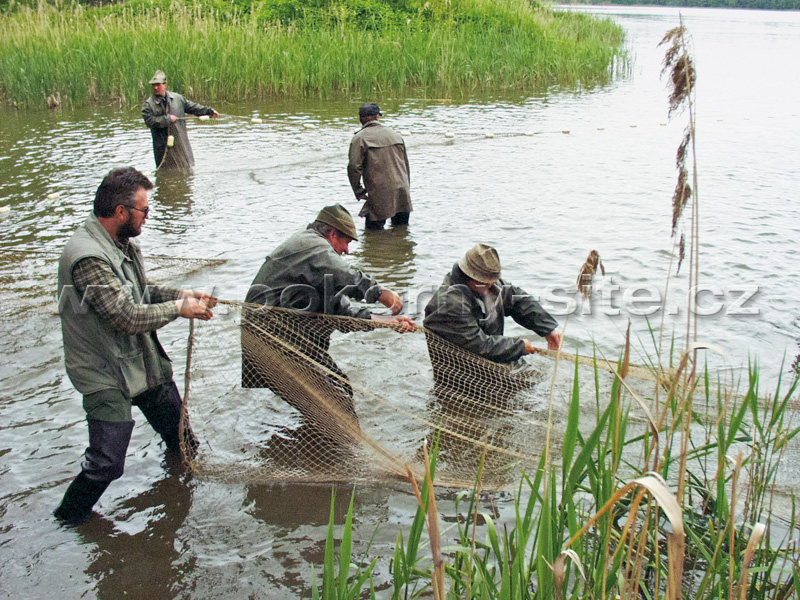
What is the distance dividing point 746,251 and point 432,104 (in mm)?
10363

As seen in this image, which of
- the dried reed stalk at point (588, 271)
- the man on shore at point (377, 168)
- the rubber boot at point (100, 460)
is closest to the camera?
the dried reed stalk at point (588, 271)

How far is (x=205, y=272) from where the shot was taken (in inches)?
289

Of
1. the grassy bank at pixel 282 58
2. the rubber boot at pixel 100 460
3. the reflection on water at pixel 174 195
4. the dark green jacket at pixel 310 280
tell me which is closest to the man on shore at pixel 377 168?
the reflection on water at pixel 174 195

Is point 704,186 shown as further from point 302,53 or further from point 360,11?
point 360,11

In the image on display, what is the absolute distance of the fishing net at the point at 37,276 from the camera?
249 inches

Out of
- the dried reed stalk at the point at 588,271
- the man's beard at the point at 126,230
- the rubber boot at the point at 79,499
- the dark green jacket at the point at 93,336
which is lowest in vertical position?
the rubber boot at the point at 79,499

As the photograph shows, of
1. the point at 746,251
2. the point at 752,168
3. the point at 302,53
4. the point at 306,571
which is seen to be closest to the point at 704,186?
the point at 752,168

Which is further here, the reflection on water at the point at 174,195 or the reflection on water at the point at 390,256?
the reflection on water at the point at 174,195

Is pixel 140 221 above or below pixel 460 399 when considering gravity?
above

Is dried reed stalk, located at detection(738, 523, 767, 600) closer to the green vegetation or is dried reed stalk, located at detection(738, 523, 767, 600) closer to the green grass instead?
the green grass

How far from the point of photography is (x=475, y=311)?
4594mm

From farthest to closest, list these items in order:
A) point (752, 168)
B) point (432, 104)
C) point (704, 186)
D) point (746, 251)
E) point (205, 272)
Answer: point (432, 104), point (752, 168), point (704, 186), point (746, 251), point (205, 272)

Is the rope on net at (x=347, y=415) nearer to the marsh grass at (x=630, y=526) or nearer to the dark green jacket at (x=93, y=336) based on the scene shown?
the dark green jacket at (x=93, y=336)

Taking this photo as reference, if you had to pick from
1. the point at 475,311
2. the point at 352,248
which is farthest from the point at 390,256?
the point at 475,311
